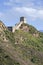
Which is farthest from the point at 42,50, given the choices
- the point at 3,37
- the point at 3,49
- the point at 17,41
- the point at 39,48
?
the point at 3,49

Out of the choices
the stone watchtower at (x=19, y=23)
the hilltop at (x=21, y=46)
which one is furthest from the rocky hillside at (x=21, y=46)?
the stone watchtower at (x=19, y=23)

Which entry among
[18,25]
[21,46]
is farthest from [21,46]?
[18,25]

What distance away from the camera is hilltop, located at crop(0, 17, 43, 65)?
55612mm

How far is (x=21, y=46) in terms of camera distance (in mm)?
70812

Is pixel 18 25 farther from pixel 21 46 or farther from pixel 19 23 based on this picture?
pixel 21 46

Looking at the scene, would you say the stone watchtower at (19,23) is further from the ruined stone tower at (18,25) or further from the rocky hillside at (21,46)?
the rocky hillside at (21,46)

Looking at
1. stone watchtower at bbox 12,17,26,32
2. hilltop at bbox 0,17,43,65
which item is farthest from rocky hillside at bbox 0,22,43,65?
stone watchtower at bbox 12,17,26,32

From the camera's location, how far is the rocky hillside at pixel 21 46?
55.5 meters

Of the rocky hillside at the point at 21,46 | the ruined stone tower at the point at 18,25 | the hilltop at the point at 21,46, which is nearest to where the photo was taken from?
the rocky hillside at the point at 21,46

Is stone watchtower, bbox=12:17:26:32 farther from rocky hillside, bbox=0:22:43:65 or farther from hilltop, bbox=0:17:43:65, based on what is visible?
rocky hillside, bbox=0:22:43:65

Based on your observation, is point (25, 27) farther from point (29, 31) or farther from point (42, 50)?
point (42, 50)

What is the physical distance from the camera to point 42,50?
74.4 m

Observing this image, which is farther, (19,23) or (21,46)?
(19,23)

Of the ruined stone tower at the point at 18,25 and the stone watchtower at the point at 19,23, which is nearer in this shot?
the ruined stone tower at the point at 18,25
